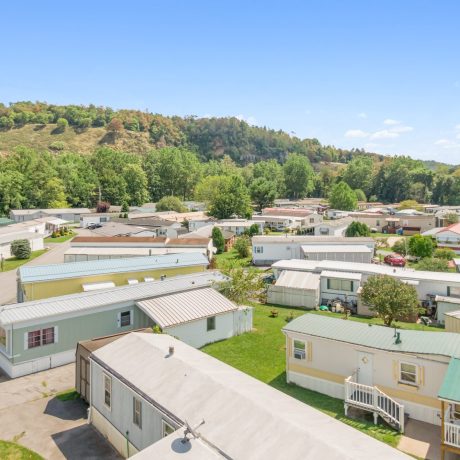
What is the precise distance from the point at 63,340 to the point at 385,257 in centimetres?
3581

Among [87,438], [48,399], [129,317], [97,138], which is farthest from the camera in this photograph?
[97,138]

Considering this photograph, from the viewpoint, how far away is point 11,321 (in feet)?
54.8

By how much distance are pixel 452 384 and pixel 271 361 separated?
338 inches

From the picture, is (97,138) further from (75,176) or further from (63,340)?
(63,340)

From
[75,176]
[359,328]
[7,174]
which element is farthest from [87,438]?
[75,176]

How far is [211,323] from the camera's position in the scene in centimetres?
2089

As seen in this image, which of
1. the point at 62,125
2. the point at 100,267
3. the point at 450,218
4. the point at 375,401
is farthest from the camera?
the point at 62,125

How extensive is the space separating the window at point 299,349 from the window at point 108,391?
24.2 ft

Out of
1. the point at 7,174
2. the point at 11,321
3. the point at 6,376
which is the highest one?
the point at 7,174

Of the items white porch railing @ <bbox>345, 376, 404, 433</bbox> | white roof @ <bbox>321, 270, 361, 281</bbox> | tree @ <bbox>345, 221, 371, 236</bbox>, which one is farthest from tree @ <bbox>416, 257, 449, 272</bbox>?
white porch railing @ <bbox>345, 376, 404, 433</bbox>

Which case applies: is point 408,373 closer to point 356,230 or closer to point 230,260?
point 230,260

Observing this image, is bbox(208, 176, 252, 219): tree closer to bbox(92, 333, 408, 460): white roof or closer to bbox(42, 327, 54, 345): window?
bbox(42, 327, 54, 345): window

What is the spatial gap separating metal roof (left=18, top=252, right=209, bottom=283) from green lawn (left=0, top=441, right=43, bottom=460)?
11.5 meters

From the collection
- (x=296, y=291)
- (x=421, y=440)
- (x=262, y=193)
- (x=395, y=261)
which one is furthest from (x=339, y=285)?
(x=262, y=193)
